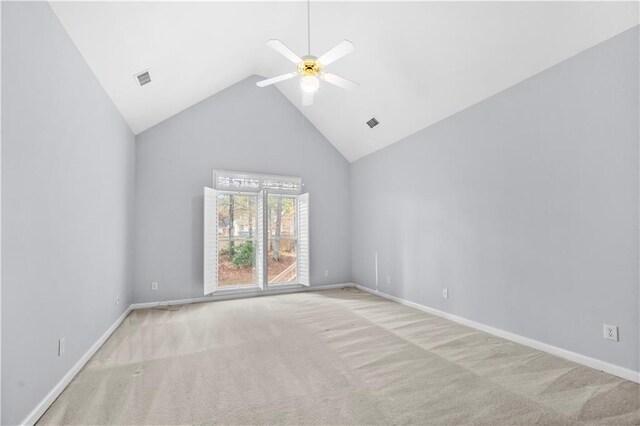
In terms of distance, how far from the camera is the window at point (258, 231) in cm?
513

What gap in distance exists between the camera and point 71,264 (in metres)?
2.27

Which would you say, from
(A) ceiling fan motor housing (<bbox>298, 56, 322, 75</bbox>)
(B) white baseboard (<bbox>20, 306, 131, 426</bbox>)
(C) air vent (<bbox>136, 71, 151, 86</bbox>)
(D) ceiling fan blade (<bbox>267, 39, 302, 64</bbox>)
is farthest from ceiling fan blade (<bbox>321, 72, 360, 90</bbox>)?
(B) white baseboard (<bbox>20, 306, 131, 426</bbox>)

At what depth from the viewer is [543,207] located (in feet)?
9.10

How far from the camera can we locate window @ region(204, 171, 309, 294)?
5.13 metres


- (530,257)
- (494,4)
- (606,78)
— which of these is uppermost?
(494,4)

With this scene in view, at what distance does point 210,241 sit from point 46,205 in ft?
9.24

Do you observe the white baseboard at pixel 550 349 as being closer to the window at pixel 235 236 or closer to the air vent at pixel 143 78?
the window at pixel 235 236

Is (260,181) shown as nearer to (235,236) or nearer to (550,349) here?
(235,236)

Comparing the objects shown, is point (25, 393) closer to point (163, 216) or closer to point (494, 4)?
point (163, 216)

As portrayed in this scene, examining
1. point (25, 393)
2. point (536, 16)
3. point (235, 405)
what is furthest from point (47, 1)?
point (536, 16)

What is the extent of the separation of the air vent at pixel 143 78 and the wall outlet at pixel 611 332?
192 inches

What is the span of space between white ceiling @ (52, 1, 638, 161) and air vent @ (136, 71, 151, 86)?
3.1 inches

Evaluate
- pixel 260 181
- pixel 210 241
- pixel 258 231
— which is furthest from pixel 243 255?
pixel 260 181

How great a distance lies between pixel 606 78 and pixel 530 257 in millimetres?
1617
